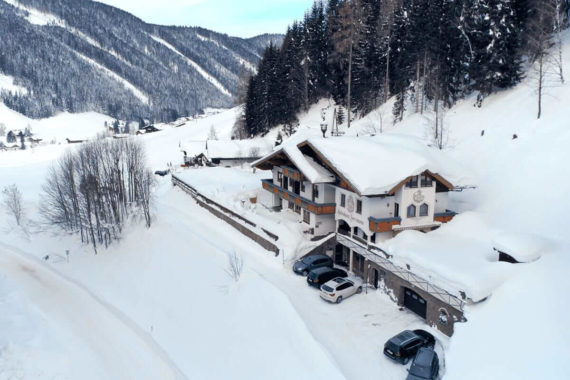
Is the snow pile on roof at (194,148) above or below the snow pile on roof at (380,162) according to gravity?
below

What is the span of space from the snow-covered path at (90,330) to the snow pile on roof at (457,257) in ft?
54.7

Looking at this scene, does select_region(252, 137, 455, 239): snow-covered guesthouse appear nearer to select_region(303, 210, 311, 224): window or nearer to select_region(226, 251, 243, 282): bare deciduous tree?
select_region(303, 210, 311, 224): window

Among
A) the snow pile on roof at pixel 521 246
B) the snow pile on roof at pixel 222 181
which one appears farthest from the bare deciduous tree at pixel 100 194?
the snow pile on roof at pixel 521 246

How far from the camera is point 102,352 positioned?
97.6 feet

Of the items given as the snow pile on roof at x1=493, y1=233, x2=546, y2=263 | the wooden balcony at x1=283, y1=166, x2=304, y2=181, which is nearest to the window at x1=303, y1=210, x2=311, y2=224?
the wooden balcony at x1=283, y1=166, x2=304, y2=181

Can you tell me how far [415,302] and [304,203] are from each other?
13.0m

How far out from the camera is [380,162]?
30.7 m

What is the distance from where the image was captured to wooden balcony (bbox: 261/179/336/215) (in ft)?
109

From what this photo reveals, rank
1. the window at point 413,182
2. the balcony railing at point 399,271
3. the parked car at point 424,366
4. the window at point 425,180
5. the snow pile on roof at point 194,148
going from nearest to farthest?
the parked car at point 424,366 → the balcony railing at point 399,271 → the window at point 413,182 → the window at point 425,180 → the snow pile on roof at point 194,148

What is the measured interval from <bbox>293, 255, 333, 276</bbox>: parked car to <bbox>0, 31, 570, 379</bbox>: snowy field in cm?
94

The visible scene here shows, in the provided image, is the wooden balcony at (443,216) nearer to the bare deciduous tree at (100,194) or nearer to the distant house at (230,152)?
the bare deciduous tree at (100,194)

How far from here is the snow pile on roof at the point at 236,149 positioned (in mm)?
72250

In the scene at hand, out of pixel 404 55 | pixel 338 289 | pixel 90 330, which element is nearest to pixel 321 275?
pixel 338 289

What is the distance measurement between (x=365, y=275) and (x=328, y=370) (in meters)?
10.9
